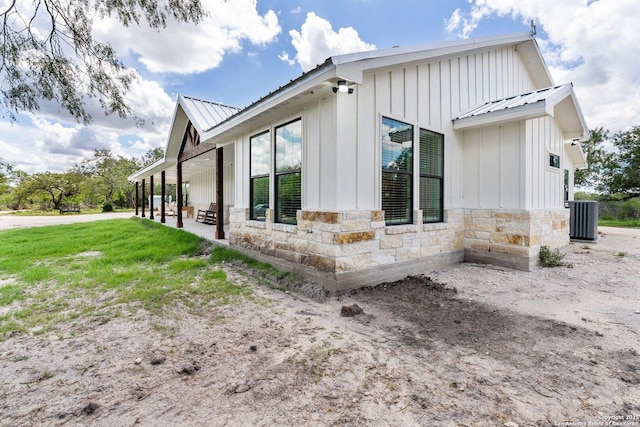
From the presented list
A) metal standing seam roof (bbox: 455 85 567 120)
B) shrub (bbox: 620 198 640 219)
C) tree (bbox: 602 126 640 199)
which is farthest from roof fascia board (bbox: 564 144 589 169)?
shrub (bbox: 620 198 640 219)

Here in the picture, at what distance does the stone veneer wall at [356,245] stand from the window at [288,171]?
0.27m

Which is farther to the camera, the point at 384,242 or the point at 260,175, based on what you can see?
the point at 260,175

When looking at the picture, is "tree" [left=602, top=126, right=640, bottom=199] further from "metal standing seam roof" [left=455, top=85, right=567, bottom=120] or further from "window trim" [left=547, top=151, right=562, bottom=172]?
"metal standing seam roof" [left=455, top=85, right=567, bottom=120]

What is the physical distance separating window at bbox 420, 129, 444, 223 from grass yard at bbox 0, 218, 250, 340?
3636 mm

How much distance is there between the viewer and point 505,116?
5.20 m

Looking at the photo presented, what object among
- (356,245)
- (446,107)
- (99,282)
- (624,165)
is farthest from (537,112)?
(624,165)

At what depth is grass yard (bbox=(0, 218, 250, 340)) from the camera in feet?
11.8

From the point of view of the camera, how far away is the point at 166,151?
10766 mm

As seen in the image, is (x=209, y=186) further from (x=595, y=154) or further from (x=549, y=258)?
(x=595, y=154)

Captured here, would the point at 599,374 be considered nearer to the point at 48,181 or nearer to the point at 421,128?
the point at 421,128

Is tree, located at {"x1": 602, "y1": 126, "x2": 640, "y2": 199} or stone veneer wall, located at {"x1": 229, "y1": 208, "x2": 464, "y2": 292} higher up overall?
tree, located at {"x1": 602, "y1": 126, "x2": 640, "y2": 199}

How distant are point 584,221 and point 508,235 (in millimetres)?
5653

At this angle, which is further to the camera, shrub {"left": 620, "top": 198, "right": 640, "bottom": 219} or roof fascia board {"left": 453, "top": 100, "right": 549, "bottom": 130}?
shrub {"left": 620, "top": 198, "right": 640, "bottom": 219}

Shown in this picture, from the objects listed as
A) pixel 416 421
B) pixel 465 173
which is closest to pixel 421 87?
pixel 465 173
